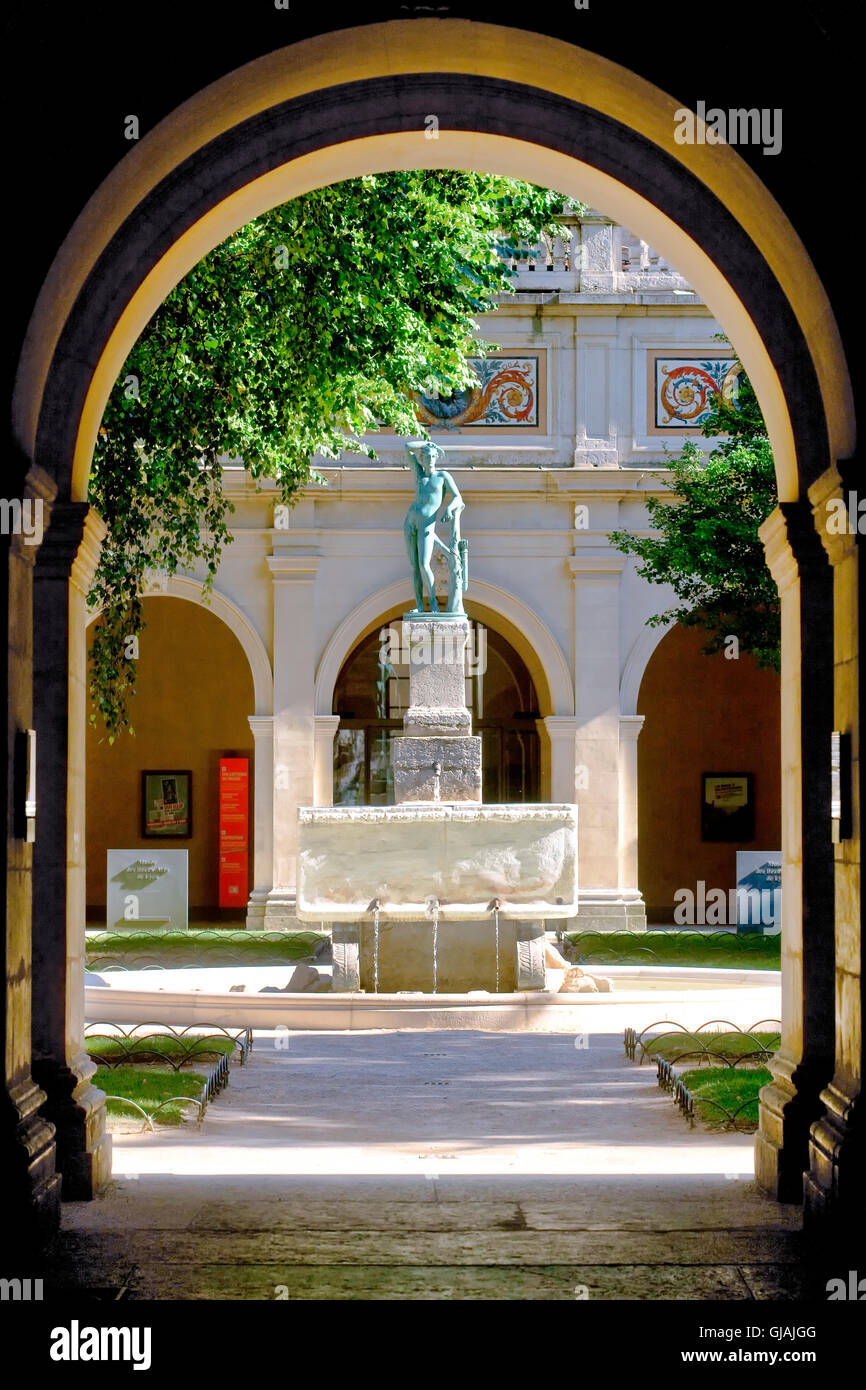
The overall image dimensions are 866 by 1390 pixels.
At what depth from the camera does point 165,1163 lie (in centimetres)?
711

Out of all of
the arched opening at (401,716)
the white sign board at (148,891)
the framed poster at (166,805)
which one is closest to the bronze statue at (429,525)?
the white sign board at (148,891)

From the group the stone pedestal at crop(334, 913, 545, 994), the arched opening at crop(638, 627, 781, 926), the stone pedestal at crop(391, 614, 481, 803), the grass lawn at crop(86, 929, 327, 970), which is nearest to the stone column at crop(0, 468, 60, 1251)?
the stone pedestal at crop(334, 913, 545, 994)

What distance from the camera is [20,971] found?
5.42 m

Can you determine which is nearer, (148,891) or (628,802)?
(148,891)

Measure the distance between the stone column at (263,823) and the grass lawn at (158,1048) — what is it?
9.95 m

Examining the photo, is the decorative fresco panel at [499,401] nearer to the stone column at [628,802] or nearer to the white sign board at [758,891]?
the stone column at [628,802]

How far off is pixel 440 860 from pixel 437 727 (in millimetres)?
2095

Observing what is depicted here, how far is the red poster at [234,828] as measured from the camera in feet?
79.0

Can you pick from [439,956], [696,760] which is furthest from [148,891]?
[696,760]

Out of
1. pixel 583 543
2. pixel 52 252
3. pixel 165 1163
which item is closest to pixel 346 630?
pixel 583 543

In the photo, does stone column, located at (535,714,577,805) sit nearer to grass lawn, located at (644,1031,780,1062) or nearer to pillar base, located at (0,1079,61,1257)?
grass lawn, located at (644,1031,780,1062)

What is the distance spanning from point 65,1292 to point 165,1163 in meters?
2.46

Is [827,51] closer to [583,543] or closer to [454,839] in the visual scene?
[454,839]

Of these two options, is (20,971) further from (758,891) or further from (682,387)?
(682,387)
